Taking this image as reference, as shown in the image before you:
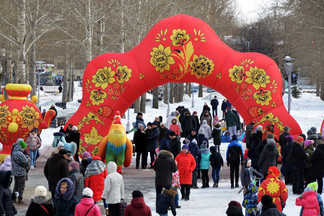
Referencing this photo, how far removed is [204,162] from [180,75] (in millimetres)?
4128

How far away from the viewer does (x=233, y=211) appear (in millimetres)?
7930

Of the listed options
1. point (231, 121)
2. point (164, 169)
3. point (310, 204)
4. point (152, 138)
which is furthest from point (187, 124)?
point (310, 204)

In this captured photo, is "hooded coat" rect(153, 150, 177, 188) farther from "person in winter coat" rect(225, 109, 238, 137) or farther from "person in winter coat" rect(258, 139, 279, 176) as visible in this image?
"person in winter coat" rect(225, 109, 238, 137)

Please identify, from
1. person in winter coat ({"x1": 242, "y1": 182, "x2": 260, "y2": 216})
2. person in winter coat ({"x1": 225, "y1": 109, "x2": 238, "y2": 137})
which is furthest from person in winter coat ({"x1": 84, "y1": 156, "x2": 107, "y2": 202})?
person in winter coat ({"x1": 225, "y1": 109, "x2": 238, "y2": 137})

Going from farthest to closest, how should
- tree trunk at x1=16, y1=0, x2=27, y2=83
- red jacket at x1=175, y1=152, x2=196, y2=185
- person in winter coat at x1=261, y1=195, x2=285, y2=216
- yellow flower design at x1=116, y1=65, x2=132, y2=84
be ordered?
tree trunk at x1=16, y1=0, x2=27, y2=83 → yellow flower design at x1=116, y1=65, x2=132, y2=84 → red jacket at x1=175, y1=152, x2=196, y2=185 → person in winter coat at x1=261, y1=195, x2=285, y2=216

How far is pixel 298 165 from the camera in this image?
1441cm

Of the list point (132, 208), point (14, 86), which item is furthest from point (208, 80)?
point (132, 208)

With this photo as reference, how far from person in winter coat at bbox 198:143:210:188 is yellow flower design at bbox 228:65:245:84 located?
3704 mm

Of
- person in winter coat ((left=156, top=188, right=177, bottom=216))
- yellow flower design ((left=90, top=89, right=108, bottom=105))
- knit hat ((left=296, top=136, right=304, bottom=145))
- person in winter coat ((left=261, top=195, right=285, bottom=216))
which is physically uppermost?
yellow flower design ((left=90, top=89, right=108, bottom=105))

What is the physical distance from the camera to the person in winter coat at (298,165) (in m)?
14.3

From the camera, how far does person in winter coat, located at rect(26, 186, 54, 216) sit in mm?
8867

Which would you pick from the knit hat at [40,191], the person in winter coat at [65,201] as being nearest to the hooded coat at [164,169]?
the person in winter coat at [65,201]

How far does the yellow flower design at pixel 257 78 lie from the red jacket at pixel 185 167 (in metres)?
5.33

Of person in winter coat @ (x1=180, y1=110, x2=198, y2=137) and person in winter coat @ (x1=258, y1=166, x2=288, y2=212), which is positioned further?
person in winter coat @ (x1=180, y1=110, x2=198, y2=137)
